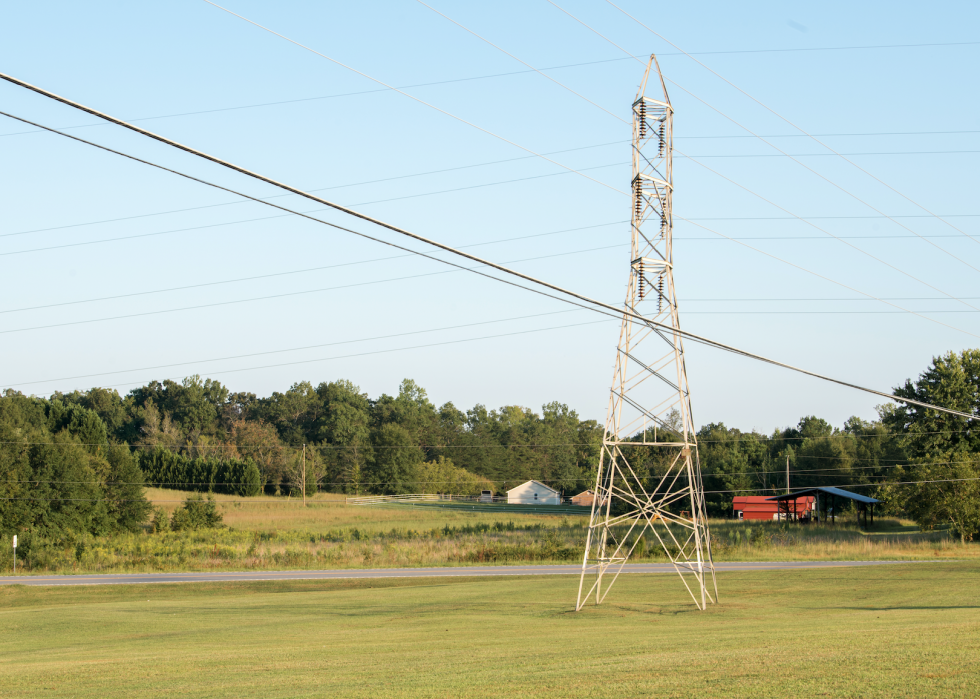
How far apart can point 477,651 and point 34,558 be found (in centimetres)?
4813

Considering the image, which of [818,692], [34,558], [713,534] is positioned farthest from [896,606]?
[34,558]

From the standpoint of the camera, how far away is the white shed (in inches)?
5236

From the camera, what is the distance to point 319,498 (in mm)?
110375

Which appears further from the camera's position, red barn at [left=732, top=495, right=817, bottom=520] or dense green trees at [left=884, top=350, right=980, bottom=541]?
red barn at [left=732, top=495, right=817, bottom=520]

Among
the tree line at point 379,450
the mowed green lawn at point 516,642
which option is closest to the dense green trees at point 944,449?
the tree line at point 379,450

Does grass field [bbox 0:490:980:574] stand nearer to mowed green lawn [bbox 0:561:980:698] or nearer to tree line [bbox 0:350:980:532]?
tree line [bbox 0:350:980:532]

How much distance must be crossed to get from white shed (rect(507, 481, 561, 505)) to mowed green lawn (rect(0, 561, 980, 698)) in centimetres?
9803

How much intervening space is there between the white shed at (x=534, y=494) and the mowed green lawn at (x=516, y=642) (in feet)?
322

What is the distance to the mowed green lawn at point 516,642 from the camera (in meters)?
11.3

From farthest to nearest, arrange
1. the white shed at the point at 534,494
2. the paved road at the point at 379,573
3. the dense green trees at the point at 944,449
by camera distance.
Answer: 1. the white shed at the point at 534,494
2. the dense green trees at the point at 944,449
3. the paved road at the point at 379,573

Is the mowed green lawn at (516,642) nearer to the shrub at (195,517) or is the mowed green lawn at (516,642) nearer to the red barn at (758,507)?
the shrub at (195,517)

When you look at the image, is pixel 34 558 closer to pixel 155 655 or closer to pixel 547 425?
pixel 155 655

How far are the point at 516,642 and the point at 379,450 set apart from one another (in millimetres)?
113304

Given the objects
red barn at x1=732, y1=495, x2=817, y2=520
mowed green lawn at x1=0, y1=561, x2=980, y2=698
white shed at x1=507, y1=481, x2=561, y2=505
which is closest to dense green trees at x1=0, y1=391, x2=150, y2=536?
mowed green lawn at x1=0, y1=561, x2=980, y2=698
